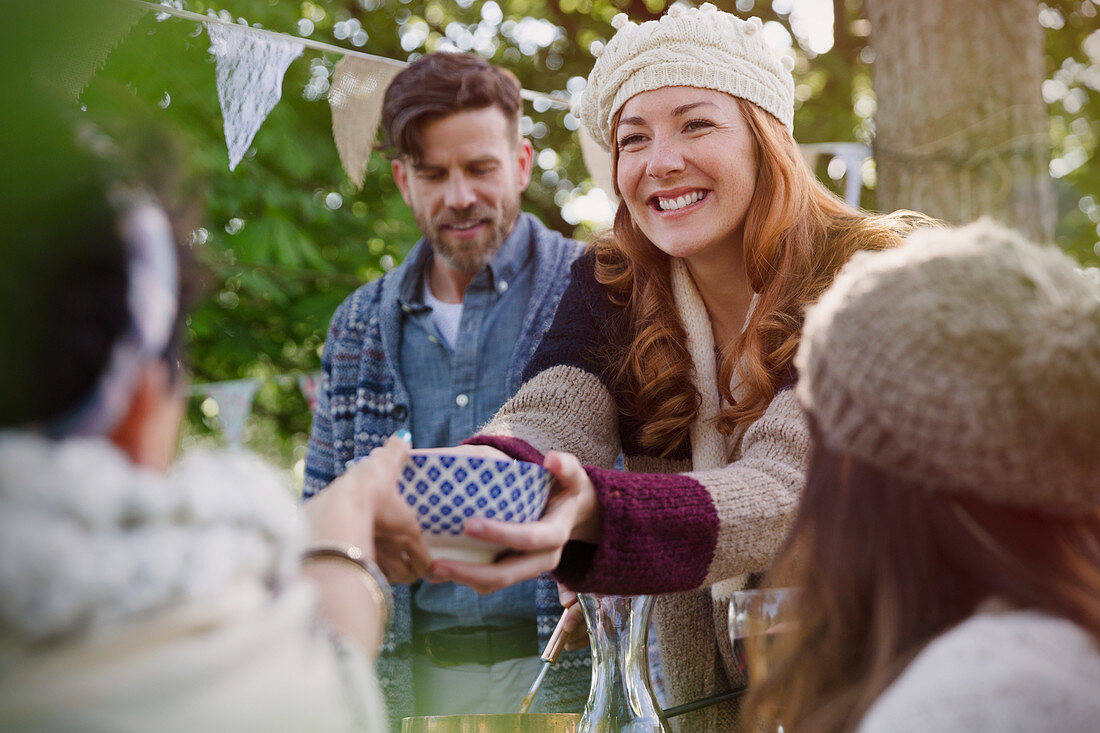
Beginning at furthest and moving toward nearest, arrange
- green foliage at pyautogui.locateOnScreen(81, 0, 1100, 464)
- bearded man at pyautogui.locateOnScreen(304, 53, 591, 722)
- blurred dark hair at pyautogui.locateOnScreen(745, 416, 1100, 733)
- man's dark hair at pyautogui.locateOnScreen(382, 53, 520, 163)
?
1. green foliage at pyautogui.locateOnScreen(81, 0, 1100, 464)
2. man's dark hair at pyautogui.locateOnScreen(382, 53, 520, 163)
3. bearded man at pyautogui.locateOnScreen(304, 53, 591, 722)
4. blurred dark hair at pyautogui.locateOnScreen(745, 416, 1100, 733)

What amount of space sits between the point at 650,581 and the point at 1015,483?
0.57 m

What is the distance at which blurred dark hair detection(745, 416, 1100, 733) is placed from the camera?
0.73 m

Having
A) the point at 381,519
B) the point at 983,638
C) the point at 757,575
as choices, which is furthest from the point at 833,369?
the point at 757,575

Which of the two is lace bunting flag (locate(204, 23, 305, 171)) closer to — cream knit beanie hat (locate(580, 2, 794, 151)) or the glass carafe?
cream knit beanie hat (locate(580, 2, 794, 151))

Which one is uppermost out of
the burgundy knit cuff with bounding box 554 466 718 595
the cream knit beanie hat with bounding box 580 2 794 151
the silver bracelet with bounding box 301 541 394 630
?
the cream knit beanie hat with bounding box 580 2 794 151

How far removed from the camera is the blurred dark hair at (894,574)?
732mm

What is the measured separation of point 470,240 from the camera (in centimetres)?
282

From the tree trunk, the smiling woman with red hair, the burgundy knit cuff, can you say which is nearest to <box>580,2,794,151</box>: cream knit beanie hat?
the smiling woman with red hair

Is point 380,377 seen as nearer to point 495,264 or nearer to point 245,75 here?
point 495,264

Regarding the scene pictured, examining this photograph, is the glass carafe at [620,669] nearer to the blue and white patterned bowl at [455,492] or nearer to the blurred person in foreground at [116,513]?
the blue and white patterned bowl at [455,492]

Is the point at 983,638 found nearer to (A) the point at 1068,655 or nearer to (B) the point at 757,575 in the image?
(A) the point at 1068,655

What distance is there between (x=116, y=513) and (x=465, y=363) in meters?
2.15

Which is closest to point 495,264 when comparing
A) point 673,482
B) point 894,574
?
point 673,482

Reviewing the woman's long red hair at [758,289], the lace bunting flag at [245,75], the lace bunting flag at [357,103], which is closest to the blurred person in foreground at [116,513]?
the woman's long red hair at [758,289]
